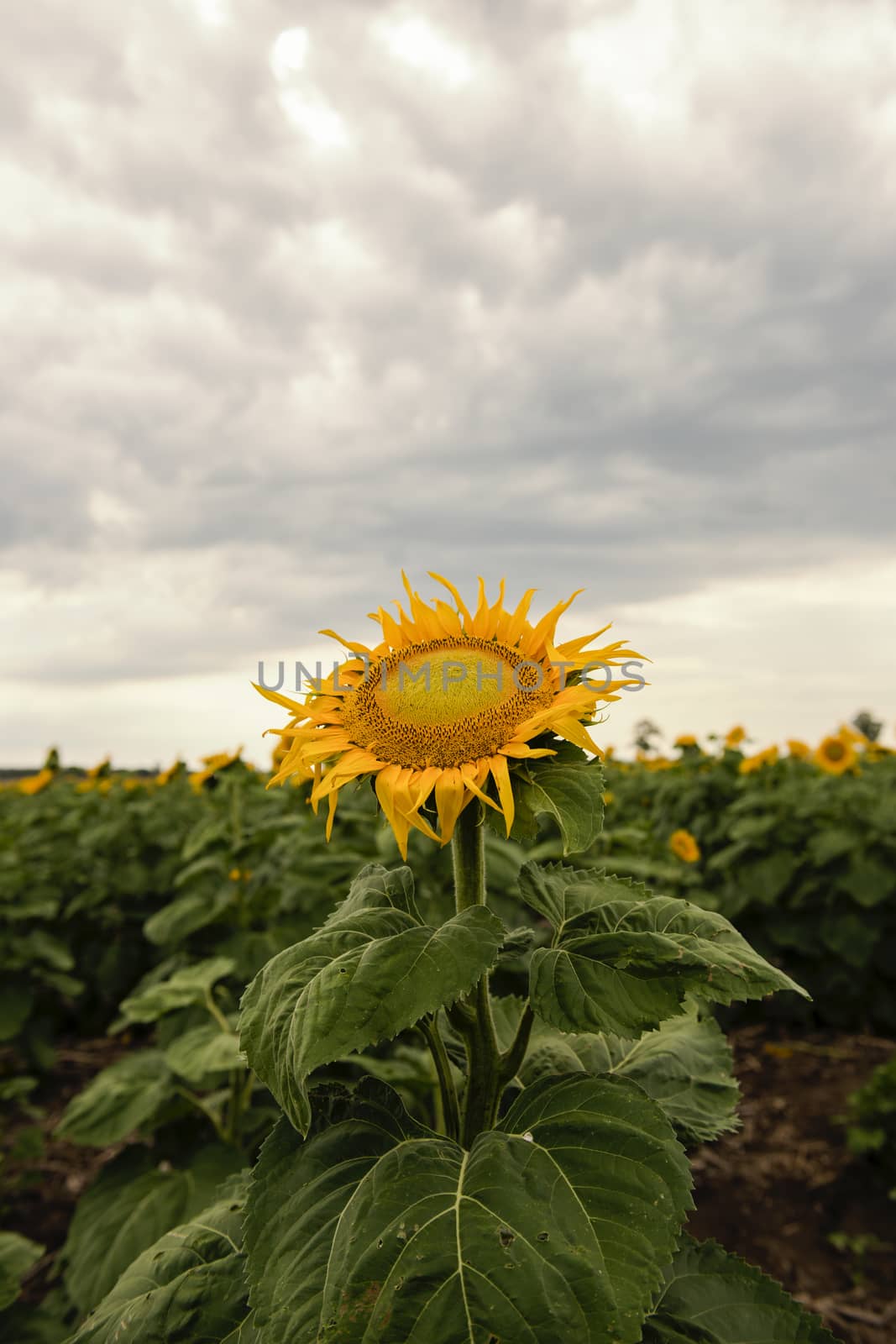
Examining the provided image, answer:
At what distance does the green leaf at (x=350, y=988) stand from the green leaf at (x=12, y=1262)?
1635mm

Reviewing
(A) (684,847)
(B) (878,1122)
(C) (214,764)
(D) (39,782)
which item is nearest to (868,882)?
(A) (684,847)

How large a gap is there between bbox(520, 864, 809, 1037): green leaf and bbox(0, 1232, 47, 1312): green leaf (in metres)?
1.91

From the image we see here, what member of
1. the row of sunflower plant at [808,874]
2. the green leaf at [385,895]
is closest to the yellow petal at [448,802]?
the green leaf at [385,895]

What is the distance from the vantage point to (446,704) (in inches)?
60.7

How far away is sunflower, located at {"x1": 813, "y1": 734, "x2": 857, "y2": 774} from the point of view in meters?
7.90

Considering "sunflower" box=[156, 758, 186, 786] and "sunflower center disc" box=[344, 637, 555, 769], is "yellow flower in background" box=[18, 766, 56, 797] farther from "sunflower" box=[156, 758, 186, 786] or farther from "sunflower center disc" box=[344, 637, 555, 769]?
"sunflower center disc" box=[344, 637, 555, 769]

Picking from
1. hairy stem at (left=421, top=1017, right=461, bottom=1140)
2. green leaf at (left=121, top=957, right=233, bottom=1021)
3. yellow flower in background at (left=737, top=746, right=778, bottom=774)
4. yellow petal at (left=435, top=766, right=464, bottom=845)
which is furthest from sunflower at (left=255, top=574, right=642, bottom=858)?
yellow flower in background at (left=737, top=746, right=778, bottom=774)

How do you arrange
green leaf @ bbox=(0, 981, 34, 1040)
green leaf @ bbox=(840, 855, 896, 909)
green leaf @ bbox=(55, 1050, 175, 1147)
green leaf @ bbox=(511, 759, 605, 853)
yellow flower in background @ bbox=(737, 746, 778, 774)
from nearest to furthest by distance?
green leaf @ bbox=(511, 759, 605, 853) < green leaf @ bbox=(55, 1050, 175, 1147) < green leaf @ bbox=(0, 981, 34, 1040) < green leaf @ bbox=(840, 855, 896, 909) < yellow flower in background @ bbox=(737, 746, 778, 774)

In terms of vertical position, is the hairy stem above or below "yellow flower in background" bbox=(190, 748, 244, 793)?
below

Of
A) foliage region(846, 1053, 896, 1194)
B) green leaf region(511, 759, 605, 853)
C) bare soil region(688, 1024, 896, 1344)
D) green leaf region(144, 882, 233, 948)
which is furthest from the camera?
green leaf region(144, 882, 233, 948)

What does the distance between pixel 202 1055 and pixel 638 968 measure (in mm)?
1900

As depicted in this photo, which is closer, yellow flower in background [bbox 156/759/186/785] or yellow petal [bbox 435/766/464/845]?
yellow petal [bbox 435/766/464/845]

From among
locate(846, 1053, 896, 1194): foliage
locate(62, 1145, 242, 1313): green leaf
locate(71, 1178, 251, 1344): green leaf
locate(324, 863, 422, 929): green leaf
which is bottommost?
locate(846, 1053, 896, 1194): foliage

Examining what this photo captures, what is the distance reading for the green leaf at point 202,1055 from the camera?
2.69m
